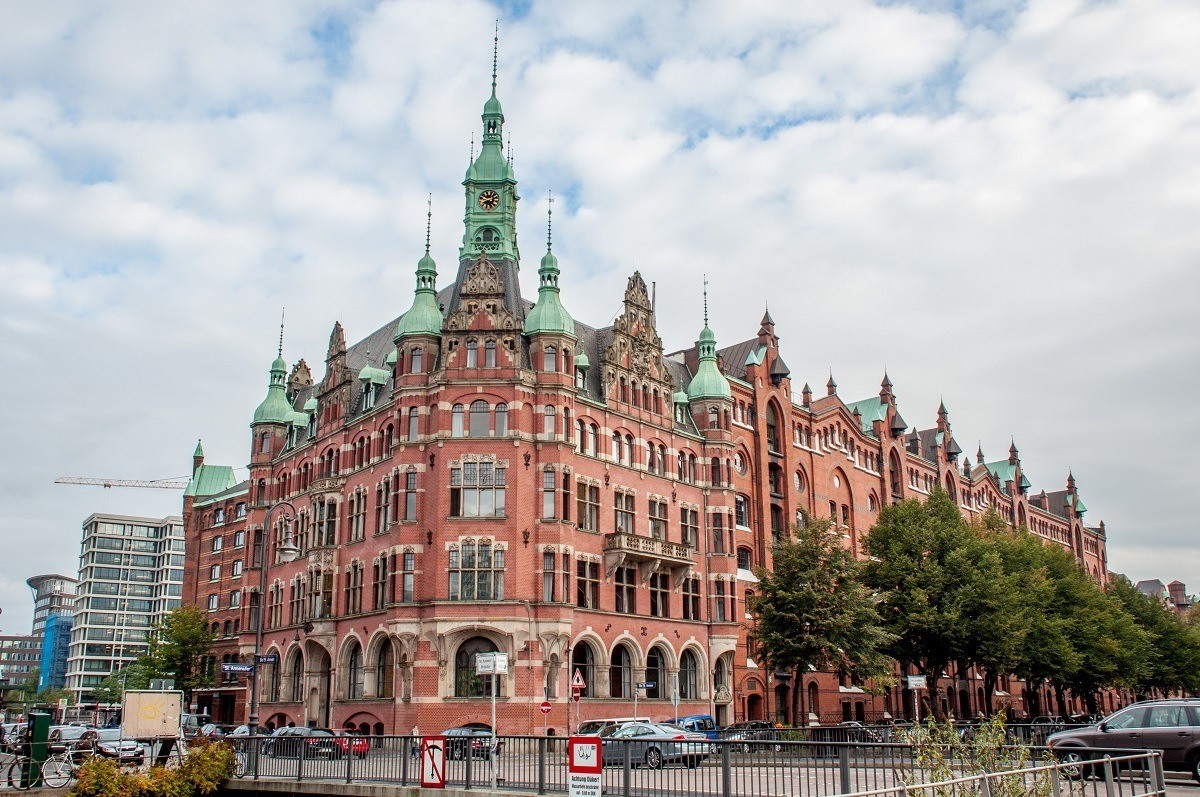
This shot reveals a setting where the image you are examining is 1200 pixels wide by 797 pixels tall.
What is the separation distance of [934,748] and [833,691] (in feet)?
188

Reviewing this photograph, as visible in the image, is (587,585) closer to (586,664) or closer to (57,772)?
(586,664)

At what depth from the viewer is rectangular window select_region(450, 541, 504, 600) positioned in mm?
51375

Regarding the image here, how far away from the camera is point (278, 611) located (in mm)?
67938

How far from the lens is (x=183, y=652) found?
8119 cm

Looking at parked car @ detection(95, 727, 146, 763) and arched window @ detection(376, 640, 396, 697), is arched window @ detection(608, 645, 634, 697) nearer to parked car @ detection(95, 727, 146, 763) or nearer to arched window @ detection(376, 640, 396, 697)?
arched window @ detection(376, 640, 396, 697)

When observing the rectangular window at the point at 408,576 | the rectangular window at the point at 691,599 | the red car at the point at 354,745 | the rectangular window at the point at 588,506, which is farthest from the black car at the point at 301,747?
the rectangular window at the point at 691,599

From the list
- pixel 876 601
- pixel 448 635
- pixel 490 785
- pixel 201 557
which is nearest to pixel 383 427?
pixel 448 635

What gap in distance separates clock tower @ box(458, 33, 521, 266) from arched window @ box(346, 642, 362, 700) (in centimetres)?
2245

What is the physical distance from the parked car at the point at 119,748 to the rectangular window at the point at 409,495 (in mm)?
15994

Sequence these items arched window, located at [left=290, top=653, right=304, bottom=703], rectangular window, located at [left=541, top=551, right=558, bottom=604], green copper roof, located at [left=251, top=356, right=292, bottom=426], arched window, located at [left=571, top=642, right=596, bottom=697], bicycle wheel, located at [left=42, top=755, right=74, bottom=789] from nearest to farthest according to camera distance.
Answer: bicycle wheel, located at [left=42, top=755, right=74, bottom=789], rectangular window, located at [left=541, top=551, right=558, bottom=604], arched window, located at [left=571, top=642, right=596, bottom=697], arched window, located at [left=290, top=653, right=304, bottom=703], green copper roof, located at [left=251, top=356, right=292, bottom=426]

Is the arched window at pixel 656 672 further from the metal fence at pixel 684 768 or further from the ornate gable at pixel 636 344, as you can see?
the metal fence at pixel 684 768

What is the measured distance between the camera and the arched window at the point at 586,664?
177 feet

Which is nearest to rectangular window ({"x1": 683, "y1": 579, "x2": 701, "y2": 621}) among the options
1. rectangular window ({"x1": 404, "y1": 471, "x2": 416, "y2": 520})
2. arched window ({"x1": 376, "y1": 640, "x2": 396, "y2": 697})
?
arched window ({"x1": 376, "y1": 640, "x2": 396, "y2": 697})

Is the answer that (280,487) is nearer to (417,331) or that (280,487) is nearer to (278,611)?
(278,611)
